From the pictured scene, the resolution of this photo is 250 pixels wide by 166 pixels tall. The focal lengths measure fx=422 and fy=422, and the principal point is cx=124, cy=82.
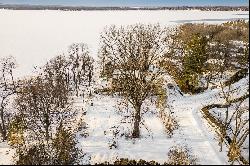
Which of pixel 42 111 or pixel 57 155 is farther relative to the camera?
pixel 42 111

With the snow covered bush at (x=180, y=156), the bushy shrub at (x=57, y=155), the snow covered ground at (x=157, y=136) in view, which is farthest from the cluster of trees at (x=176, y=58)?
the bushy shrub at (x=57, y=155)

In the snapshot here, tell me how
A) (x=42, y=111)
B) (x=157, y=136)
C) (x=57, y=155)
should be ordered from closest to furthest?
(x=57, y=155) → (x=157, y=136) → (x=42, y=111)

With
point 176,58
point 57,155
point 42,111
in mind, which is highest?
point 176,58

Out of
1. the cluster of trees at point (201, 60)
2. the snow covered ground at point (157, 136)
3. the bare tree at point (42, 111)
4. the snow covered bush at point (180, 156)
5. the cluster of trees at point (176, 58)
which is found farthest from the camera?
the cluster of trees at point (201, 60)

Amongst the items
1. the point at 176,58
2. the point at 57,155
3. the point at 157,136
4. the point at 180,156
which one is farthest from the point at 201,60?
the point at 57,155

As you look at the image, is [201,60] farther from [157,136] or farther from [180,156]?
[180,156]

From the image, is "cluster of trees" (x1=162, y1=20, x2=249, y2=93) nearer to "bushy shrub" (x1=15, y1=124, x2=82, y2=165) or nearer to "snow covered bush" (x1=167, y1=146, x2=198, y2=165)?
"snow covered bush" (x1=167, y1=146, x2=198, y2=165)

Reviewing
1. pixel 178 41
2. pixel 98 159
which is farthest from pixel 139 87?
pixel 178 41

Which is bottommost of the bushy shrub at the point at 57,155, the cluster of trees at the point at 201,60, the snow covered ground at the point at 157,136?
the snow covered ground at the point at 157,136

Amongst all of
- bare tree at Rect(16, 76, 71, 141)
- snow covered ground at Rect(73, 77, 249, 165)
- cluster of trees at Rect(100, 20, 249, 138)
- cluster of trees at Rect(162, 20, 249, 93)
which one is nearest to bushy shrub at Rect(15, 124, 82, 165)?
snow covered ground at Rect(73, 77, 249, 165)

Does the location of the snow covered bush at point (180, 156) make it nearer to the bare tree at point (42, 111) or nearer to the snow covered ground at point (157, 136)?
the snow covered ground at point (157, 136)

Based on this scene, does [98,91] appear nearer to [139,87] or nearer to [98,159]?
[139,87]

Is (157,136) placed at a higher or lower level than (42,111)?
lower
